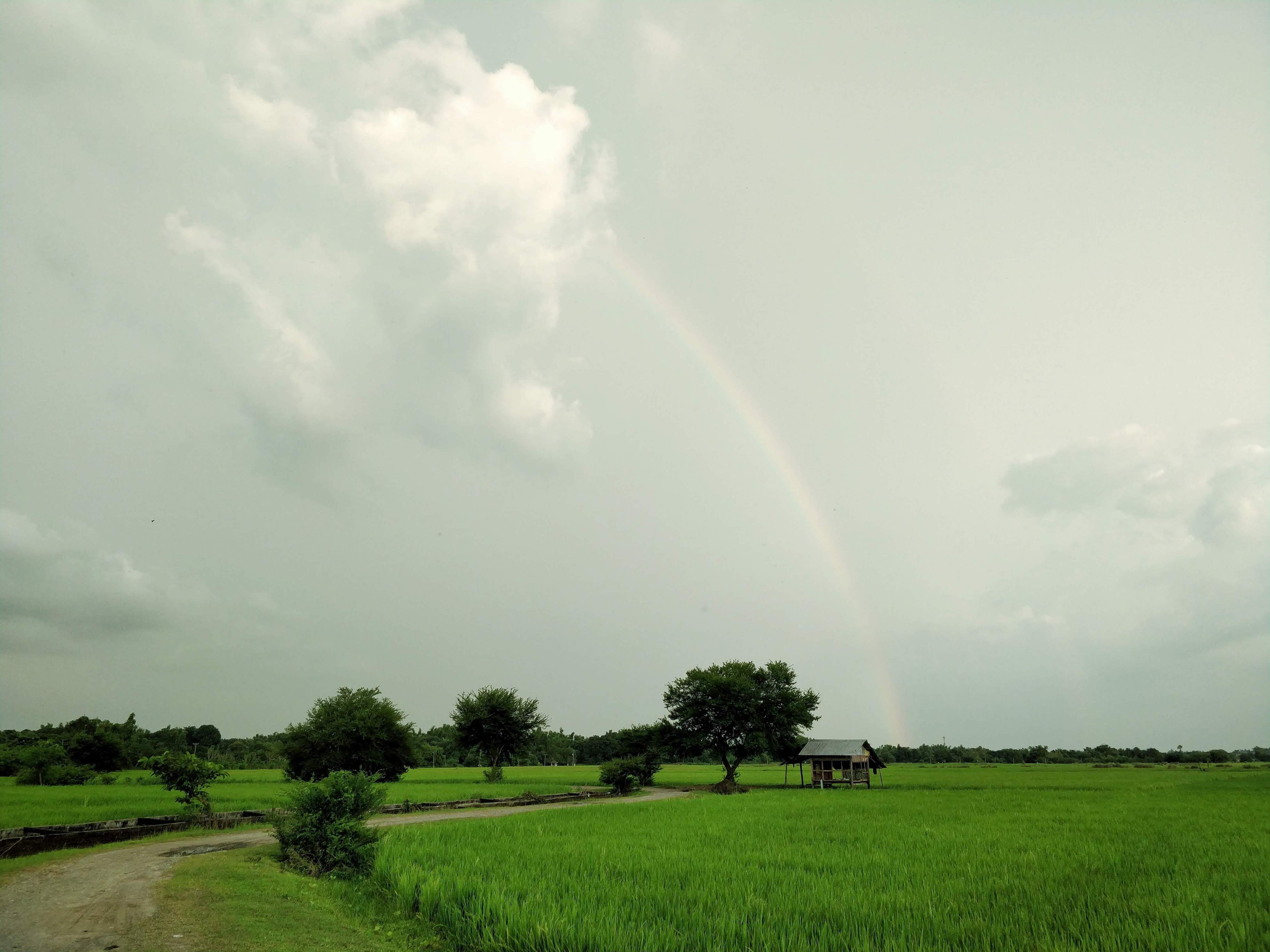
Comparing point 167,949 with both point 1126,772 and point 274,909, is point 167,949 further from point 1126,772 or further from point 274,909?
point 1126,772

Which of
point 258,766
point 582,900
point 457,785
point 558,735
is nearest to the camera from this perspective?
point 582,900

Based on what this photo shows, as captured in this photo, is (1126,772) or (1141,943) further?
(1126,772)

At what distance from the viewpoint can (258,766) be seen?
7275 centimetres

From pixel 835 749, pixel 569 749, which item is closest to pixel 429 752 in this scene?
pixel 569 749

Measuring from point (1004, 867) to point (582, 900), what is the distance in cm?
826

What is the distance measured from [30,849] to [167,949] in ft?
38.2

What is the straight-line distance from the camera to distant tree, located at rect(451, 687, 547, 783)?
53.2 meters

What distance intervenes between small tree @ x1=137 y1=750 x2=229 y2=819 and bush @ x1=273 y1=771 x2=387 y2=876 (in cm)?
758

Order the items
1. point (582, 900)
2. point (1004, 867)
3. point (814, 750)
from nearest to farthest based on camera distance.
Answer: point (582, 900)
point (1004, 867)
point (814, 750)

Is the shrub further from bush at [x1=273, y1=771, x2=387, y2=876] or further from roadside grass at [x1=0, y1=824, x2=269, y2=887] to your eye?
bush at [x1=273, y1=771, x2=387, y2=876]

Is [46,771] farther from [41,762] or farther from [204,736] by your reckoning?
[204,736]

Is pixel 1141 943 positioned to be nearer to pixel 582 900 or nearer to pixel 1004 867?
pixel 1004 867

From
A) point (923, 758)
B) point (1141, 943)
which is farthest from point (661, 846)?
point (923, 758)

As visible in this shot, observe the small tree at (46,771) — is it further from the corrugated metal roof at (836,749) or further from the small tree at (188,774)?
the corrugated metal roof at (836,749)
